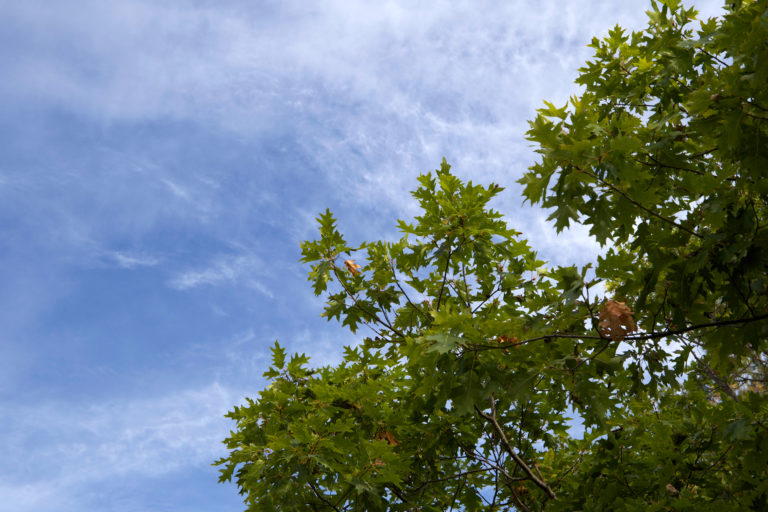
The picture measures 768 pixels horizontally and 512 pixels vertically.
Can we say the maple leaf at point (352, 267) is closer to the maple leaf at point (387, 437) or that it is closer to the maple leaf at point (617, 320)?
the maple leaf at point (387, 437)

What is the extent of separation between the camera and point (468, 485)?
777cm

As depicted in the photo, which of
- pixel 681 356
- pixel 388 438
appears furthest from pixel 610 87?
pixel 388 438

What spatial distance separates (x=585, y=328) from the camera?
4.97 metres

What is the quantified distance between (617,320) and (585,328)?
2.40 ft

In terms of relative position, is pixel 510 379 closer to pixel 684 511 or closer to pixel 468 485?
pixel 684 511

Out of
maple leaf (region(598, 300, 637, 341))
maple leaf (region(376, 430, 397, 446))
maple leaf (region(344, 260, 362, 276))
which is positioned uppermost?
maple leaf (region(344, 260, 362, 276))

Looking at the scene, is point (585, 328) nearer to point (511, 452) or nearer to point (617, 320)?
point (617, 320)

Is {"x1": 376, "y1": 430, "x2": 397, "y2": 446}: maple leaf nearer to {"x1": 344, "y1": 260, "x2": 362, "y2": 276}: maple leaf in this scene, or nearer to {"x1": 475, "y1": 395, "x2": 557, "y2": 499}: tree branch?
{"x1": 475, "y1": 395, "x2": 557, "y2": 499}: tree branch

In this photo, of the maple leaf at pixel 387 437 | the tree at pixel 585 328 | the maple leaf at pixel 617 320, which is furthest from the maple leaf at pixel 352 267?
the maple leaf at pixel 617 320

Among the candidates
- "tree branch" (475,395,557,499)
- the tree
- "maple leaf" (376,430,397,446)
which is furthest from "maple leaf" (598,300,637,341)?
"maple leaf" (376,430,397,446)

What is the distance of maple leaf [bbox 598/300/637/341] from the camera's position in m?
4.26

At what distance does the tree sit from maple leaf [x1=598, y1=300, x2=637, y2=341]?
25 mm

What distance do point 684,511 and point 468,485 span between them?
3.34m

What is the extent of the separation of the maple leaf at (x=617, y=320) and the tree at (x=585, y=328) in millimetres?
25
